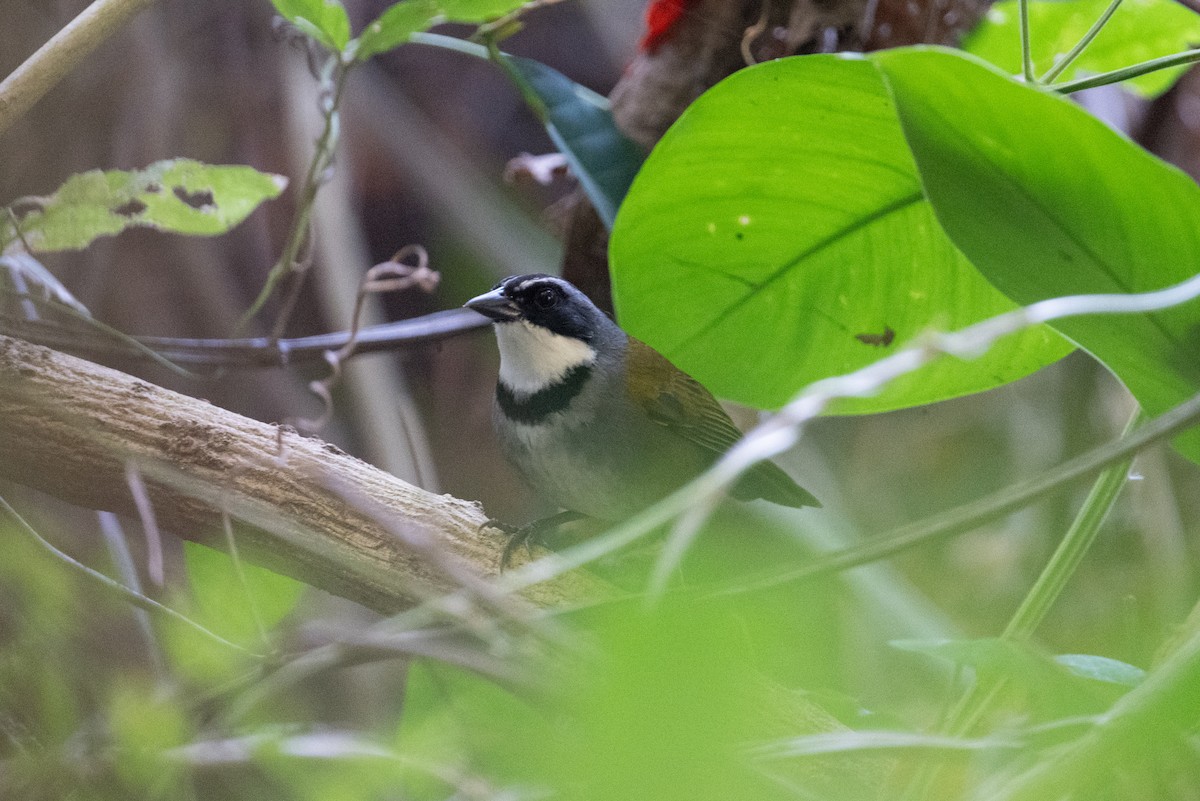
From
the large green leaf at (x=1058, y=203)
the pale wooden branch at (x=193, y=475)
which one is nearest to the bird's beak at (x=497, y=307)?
the pale wooden branch at (x=193, y=475)

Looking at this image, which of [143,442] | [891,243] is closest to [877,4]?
[891,243]

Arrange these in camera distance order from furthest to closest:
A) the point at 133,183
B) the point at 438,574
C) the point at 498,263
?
1. the point at 498,263
2. the point at 133,183
3. the point at 438,574

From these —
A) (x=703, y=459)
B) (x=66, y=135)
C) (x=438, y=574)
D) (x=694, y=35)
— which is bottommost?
(x=703, y=459)

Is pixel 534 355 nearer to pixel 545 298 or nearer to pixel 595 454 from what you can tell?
pixel 545 298

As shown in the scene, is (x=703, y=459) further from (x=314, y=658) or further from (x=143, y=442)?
(x=314, y=658)

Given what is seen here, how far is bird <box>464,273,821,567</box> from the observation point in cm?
157

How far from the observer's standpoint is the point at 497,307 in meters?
1.70

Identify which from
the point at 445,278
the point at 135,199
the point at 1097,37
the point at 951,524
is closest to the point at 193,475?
the point at 135,199

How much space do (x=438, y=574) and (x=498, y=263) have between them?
1.94 meters

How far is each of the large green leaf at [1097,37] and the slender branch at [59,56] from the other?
1449 millimetres

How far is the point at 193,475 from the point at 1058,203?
950 millimetres

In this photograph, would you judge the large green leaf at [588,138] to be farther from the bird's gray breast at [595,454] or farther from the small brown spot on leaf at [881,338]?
the small brown spot on leaf at [881,338]

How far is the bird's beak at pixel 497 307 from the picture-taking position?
167cm

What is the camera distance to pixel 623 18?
329 cm
